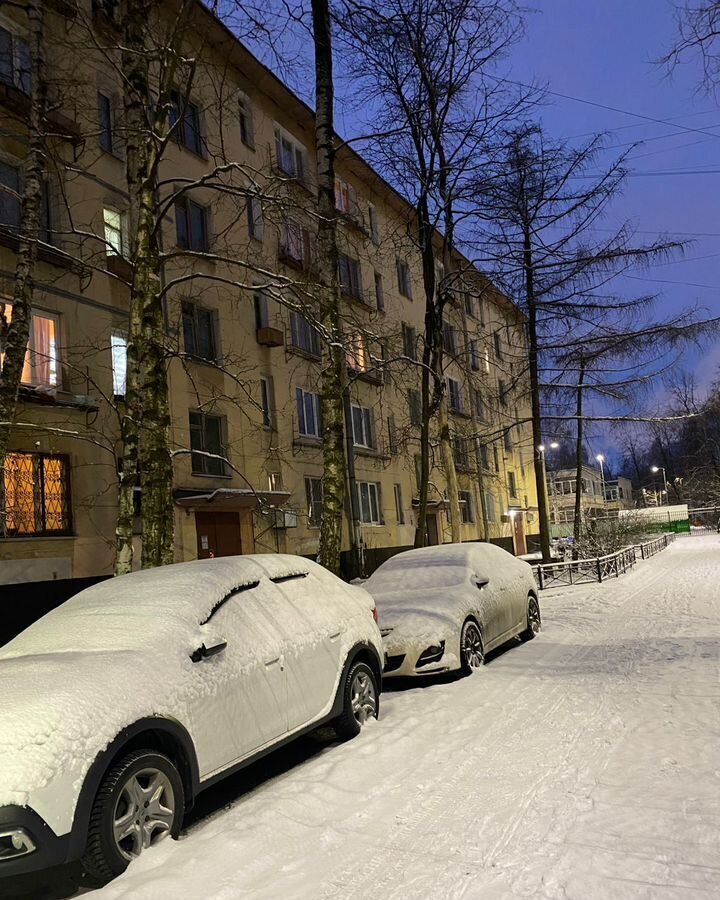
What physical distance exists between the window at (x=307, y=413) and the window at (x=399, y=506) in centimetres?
596

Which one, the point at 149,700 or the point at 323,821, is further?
the point at 323,821

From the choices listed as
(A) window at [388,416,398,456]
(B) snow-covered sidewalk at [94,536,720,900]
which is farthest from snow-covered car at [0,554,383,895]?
(A) window at [388,416,398,456]

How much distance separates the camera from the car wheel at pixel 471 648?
26.7 feet

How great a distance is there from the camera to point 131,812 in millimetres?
3705

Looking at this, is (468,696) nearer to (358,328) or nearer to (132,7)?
(358,328)

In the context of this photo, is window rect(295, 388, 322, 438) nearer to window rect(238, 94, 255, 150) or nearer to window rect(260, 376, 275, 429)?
window rect(260, 376, 275, 429)

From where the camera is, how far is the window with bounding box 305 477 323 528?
2186 centimetres

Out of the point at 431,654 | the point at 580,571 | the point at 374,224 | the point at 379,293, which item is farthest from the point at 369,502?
the point at 431,654

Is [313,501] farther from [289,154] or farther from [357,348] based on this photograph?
[289,154]

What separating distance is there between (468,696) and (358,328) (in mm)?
5559

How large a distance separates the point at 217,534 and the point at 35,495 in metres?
5.34

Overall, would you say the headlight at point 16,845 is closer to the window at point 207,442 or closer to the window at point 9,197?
the window at point 9,197

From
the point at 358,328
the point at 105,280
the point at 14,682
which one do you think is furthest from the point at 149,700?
the point at 105,280

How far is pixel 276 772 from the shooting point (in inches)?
209
